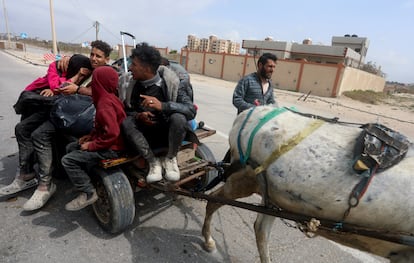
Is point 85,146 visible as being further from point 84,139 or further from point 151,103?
point 151,103

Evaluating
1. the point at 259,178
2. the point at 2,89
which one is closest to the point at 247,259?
the point at 259,178

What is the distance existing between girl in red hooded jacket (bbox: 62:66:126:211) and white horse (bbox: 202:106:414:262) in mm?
1260

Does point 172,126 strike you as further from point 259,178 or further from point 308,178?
point 308,178

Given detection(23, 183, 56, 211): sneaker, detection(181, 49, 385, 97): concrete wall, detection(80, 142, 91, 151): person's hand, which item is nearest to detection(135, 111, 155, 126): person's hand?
detection(80, 142, 91, 151): person's hand

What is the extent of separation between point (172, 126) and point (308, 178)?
52.7 inches

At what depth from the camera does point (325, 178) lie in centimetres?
175

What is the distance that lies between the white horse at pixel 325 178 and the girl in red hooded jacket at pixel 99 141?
126 cm

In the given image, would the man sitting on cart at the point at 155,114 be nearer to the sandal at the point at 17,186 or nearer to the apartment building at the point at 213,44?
the sandal at the point at 17,186

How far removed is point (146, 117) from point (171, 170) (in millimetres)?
565

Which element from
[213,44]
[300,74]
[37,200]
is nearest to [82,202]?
[37,200]

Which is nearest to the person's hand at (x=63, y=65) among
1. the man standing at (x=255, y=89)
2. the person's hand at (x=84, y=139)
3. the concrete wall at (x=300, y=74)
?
the person's hand at (x=84, y=139)

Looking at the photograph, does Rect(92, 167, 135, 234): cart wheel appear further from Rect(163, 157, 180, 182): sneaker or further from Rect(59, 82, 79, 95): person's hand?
Rect(59, 82, 79, 95): person's hand

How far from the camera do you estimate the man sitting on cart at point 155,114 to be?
260 cm

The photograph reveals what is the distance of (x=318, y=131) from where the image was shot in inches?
76.3
